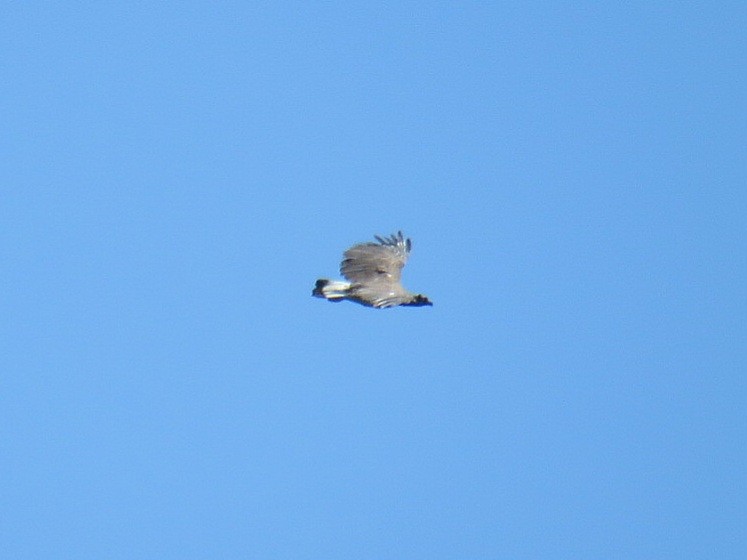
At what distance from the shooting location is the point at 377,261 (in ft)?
123

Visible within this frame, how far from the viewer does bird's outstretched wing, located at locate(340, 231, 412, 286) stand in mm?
36469

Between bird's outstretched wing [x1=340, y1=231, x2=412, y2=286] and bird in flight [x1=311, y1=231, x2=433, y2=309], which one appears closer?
bird in flight [x1=311, y1=231, x2=433, y2=309]

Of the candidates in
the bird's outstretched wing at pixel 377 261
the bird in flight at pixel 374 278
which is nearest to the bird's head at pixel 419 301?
the bird in flight at pixel 374 278

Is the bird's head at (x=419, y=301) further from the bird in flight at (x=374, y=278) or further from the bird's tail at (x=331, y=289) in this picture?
the bird's tail at (x=331, y=289)

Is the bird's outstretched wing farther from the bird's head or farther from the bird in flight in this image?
the bird's head

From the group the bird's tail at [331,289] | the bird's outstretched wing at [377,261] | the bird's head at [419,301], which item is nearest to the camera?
the bird's head at [419,301]

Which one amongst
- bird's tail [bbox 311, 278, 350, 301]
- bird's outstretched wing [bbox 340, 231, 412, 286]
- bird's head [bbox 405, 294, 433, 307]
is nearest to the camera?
bird's head [bbox 405, 294, 433, 307]

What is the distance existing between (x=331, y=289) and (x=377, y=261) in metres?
2.56

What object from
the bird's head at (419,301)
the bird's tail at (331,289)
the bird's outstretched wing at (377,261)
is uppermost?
the bird's outstretched wing at (377,261)

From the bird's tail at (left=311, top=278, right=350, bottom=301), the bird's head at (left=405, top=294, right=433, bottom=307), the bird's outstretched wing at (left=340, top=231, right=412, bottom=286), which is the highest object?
the bird's outstretched wing at (left=340, top=231, right=412, bottom=286)

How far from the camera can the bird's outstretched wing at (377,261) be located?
36.5 meters

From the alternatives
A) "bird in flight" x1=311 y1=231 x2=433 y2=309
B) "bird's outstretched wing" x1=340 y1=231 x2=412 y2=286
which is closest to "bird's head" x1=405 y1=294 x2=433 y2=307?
"bird in flight" x1=311 y1=231 x2=433 y2=309

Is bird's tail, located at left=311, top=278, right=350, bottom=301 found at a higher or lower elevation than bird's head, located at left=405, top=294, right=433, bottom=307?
higher

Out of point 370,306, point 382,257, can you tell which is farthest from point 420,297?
point 382,257
